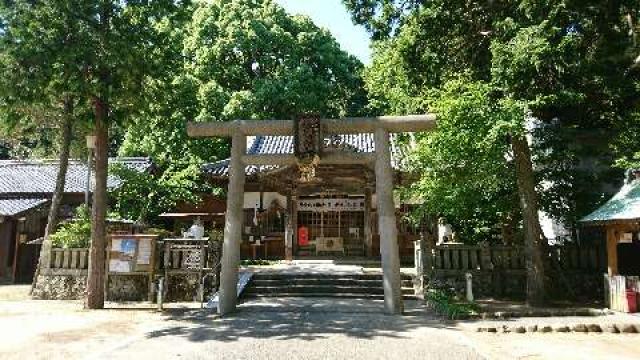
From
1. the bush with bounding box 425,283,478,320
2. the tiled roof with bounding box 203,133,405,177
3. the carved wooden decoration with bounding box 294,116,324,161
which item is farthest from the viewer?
the tiled roof with bounding box 203,133,405,177

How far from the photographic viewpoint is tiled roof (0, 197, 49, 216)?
69.4ft

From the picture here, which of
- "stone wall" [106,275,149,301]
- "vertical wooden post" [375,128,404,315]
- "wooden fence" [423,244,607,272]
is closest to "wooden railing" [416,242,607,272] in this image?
"wooden fence" [423,244,607,272]

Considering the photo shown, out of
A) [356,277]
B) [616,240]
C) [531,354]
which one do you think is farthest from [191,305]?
[616,240]

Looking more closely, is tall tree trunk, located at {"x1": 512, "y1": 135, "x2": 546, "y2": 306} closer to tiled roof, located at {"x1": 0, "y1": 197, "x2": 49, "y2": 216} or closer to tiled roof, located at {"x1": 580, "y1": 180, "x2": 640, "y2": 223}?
tiled roof, located at {"x1": 580, "y1": 180, "x2": 640, "y2": 223}

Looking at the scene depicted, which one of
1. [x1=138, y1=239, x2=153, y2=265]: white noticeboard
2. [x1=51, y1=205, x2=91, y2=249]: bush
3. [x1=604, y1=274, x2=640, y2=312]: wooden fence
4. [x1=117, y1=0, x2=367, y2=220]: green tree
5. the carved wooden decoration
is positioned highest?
[x1=117, y1=0, x2=367, y2=220]: green tree

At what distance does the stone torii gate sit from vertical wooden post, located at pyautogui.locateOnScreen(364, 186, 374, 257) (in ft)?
31.8

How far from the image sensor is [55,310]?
1243cm

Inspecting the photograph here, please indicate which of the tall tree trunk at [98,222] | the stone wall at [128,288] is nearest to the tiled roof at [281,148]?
the stone wall at [128,288]

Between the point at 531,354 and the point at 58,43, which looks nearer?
the point at 531,354

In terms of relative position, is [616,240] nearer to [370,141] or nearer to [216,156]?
[370,141]

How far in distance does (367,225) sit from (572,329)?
12526mm

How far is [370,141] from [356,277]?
945cm

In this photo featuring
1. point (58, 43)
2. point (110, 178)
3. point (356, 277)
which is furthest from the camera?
point (110, 178)

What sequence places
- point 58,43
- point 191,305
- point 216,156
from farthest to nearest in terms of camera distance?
point 216,156 < point 191,305 < point 58,43
